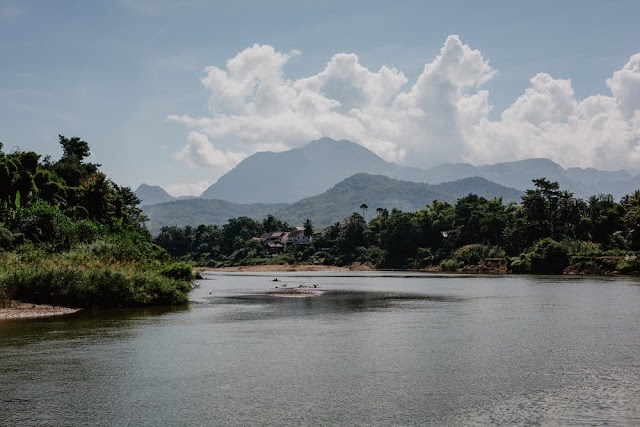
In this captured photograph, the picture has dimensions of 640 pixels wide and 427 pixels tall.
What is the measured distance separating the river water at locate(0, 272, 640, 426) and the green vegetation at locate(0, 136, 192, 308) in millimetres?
3612

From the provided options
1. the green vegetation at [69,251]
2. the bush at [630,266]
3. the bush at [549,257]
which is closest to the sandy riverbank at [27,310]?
the green vegetation at [69,251]

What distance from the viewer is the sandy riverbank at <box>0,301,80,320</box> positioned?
136 feet

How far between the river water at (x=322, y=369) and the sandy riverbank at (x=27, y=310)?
7.06 feet

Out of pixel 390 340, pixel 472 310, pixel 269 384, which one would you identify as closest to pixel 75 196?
pixel 472 310

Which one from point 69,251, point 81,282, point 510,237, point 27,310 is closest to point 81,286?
point 81,282

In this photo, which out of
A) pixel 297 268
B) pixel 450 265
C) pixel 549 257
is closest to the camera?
pixel 549 257

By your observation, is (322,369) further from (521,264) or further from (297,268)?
(297,268)

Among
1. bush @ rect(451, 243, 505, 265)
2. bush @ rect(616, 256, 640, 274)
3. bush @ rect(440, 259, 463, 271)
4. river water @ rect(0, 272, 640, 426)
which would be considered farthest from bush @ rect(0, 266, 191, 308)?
bush @ rect(440, 259, 463, 271)

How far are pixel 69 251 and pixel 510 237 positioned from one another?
10708 centimetres

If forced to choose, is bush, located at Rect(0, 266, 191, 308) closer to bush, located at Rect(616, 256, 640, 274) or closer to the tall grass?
the tall grass

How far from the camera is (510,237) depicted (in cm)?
14138

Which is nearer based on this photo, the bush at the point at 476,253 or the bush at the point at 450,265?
the bush at the point at 476,253

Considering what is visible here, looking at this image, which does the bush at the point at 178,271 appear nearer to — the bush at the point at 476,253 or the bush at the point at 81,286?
the bush at the point at 81,286

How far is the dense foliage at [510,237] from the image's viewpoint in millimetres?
116062
